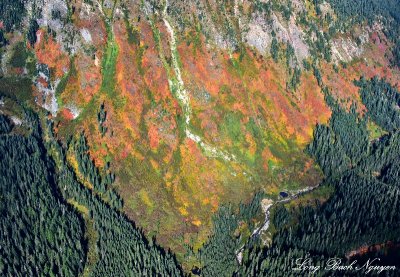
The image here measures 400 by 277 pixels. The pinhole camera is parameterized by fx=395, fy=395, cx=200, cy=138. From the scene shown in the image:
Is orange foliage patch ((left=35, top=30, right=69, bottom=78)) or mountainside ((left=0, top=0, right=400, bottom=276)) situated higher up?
orange foliage patch ((left=35, top=30, right=69, bottom=78))

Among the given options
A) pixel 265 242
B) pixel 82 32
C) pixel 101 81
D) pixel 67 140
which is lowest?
pixel 265 242

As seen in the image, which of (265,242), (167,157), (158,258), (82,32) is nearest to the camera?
(158,258)

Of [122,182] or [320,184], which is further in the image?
[320,184]

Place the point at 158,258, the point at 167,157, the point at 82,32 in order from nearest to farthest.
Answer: the point at 158,258, the point at 167,157, the point at 82,32

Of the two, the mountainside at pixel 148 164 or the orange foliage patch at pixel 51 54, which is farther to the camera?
the orange foliage patch at pixel 51 54

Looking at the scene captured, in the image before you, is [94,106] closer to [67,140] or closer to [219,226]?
[67,140]

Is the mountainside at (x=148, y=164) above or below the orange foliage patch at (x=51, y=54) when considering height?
below

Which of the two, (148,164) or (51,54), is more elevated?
(51,54)

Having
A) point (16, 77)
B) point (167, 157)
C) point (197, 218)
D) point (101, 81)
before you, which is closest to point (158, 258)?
point (197, 218)

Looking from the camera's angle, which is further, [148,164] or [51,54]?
[51,54]

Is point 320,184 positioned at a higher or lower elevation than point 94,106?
lower

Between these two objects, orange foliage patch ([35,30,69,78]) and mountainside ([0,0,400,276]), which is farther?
orange foliage patch ([35,30,69,78])
